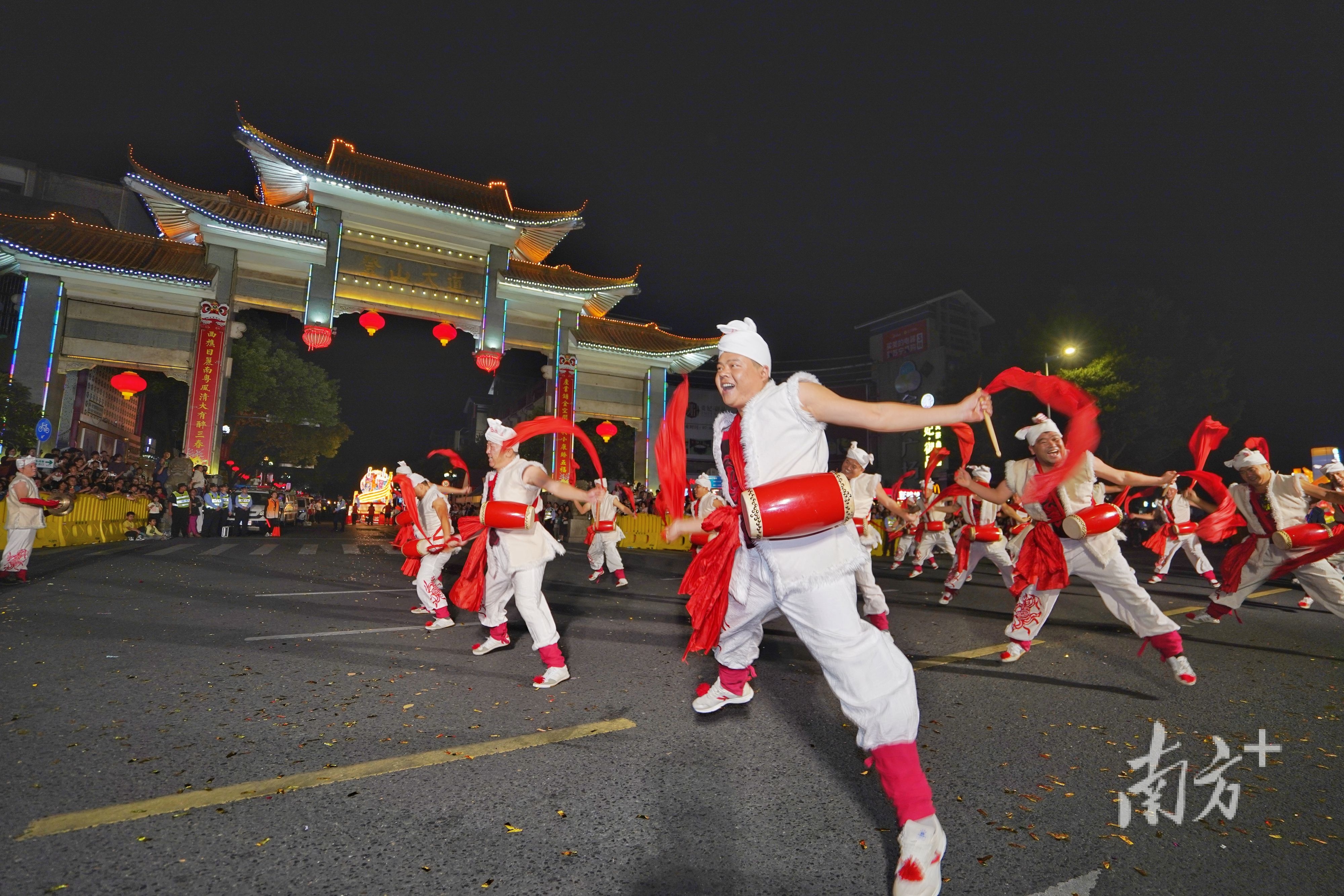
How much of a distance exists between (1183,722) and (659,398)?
21.2 meters

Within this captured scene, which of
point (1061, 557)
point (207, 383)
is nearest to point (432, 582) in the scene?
point (1061, 557)

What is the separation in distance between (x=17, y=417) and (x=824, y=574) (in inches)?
785

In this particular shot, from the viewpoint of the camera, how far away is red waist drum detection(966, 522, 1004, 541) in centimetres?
806

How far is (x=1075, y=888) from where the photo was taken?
76.1 inches

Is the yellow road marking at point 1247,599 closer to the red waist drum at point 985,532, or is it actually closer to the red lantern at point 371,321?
the red waist drum at point 985,532

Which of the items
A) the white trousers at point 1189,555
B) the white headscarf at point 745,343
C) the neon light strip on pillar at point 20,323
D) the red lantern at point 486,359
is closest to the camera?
the white headscarf at point 745,343

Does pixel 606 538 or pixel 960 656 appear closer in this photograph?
pixel 960 656

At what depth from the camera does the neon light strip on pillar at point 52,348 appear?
15625 mm

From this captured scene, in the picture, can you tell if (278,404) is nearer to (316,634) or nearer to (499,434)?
(316,634)

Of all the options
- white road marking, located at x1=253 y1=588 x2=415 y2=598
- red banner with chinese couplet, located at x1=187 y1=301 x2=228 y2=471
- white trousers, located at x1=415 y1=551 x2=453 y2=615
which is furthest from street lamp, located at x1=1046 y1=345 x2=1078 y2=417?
red banner with chinese couplet, located at x1=187 y1=301 x2=228 y2=471

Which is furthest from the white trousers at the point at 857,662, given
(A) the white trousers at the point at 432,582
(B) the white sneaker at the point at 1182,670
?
(A) the white trousers at the point at 432,582

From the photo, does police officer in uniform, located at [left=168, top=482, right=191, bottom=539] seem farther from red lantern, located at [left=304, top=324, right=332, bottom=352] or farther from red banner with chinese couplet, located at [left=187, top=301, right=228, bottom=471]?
red lantern, located at [left=304, top=324, right=332, bottom=352]

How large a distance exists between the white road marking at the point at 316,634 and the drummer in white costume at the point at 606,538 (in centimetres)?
409

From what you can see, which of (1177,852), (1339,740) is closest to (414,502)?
(1177,852)
